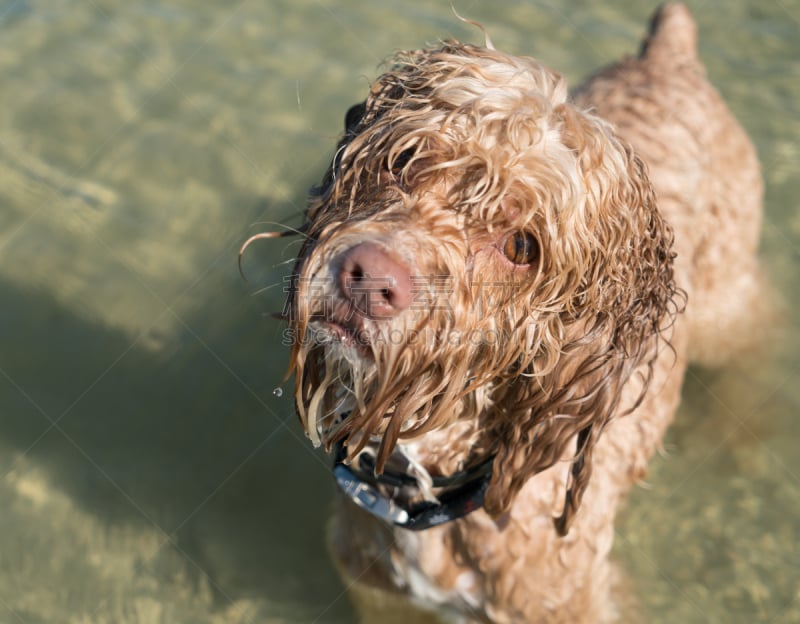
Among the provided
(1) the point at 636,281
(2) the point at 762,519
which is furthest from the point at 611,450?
(2) the point at 762,519

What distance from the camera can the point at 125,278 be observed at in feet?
16.2

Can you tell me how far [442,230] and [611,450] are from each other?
1.54 metres

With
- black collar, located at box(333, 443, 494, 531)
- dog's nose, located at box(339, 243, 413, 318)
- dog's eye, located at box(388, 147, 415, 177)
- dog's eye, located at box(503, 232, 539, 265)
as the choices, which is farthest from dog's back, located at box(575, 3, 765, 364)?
dog's nose, located at box(339, 243, 413, 318)

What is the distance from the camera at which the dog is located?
2.08 metres

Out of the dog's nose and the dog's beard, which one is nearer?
the dog's nose

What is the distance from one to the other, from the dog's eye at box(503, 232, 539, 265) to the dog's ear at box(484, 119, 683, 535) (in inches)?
2.9

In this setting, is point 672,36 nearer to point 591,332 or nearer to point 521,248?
point 591,332

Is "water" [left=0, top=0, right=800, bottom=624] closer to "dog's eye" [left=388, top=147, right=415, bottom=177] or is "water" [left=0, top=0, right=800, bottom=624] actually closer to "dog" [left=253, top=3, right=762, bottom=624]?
"dog" [left=253, top=3, right=762, bottom=624]

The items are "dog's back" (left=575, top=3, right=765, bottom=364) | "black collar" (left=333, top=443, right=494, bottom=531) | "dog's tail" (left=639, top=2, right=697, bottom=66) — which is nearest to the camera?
"black collar" (left=333, top=443, right=494, bottom=531)

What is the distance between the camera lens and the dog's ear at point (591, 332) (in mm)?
2293

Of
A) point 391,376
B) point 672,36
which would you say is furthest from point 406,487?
point 672,36

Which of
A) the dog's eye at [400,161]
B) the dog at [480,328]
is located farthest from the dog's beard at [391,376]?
the dog's eye at [400,161]

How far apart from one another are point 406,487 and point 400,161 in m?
1.13

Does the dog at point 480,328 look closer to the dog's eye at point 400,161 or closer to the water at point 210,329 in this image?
the dog's eye at point 400,161
